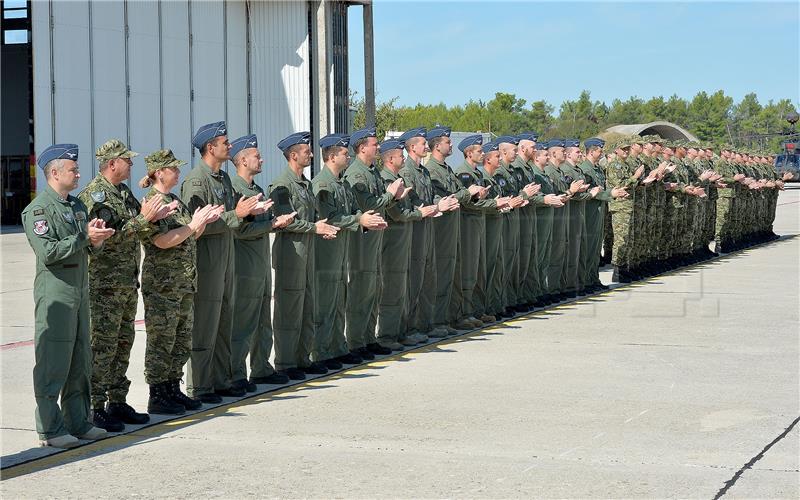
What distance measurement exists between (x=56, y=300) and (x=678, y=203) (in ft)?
47.0

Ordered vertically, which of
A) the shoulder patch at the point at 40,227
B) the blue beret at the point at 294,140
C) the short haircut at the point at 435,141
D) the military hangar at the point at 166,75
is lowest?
the shoulder patch at the point at 40,227

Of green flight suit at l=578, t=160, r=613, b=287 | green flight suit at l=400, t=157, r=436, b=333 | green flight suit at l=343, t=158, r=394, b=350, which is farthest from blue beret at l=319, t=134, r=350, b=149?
green flight suit at l=578, t=160, r=613, b=287

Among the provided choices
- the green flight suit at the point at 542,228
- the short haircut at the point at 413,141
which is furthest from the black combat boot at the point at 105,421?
the green flight suit at the point at 542,228

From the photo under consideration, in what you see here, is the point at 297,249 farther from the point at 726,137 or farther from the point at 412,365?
the point at 726,137

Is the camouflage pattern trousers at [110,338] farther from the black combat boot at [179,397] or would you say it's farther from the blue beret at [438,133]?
the blue beret at [438,133]

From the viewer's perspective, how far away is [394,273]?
11289 mm

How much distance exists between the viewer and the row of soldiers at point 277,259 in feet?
23.8

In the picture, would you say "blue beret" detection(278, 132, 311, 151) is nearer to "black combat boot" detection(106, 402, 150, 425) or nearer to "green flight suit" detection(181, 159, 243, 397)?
"green flight suit" detection(181, 159, 243, 397)

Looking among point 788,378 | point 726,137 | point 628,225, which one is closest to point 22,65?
point 628,225

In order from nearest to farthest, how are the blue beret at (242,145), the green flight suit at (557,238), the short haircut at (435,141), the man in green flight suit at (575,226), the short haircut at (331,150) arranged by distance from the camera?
the blue beret at (242,145) < the short haircut at (331,150) < the short haircut at (435,141) < the green flight suit at (557,238) < the man in green flight suit at (575,226)

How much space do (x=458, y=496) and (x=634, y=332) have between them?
665 cm

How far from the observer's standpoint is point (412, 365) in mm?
10297

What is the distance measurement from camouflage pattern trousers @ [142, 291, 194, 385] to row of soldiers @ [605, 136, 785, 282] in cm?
1016

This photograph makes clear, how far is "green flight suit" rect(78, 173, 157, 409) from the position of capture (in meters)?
7.56
